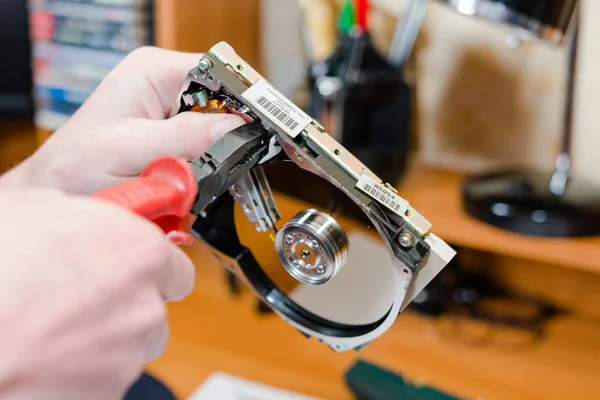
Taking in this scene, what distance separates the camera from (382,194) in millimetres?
363

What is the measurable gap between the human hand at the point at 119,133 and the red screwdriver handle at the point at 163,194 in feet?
0.29

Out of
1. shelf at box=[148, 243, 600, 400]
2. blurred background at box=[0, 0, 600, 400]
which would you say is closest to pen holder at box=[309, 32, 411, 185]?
blurred background at box=[0, 0, 600, 400]

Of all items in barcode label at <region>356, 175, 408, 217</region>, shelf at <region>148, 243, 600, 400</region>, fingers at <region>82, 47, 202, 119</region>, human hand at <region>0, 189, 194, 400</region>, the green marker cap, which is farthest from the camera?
the green marker cap

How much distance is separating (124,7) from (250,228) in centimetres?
48

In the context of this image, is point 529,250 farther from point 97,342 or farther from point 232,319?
point 97,342

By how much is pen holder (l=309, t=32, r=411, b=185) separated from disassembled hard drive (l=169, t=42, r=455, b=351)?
31cm

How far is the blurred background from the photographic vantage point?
69cm

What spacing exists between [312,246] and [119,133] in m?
0.17

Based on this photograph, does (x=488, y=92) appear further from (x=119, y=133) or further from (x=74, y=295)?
(x=74, y=295)

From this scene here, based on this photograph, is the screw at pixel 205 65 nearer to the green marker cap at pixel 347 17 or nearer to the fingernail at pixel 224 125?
the fingernail at pixel 224 125

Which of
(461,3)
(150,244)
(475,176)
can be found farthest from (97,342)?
(475,176)

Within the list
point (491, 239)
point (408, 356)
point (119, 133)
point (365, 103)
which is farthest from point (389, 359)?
point (119, 133)

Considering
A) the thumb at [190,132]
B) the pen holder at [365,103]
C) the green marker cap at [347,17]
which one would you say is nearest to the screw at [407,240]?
the thumb at [190,132]

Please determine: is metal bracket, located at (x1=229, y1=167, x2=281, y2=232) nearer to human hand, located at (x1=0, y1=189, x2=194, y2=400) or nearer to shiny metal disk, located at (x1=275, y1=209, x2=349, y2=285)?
shiny metal disk, located at (x1=275, y1=209, x2=349, y2=285)
